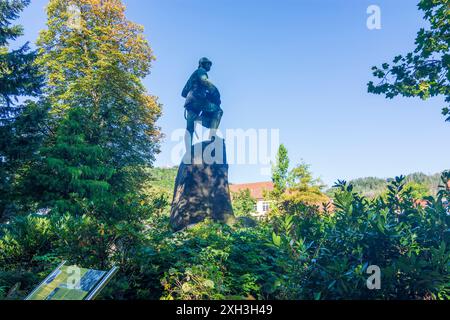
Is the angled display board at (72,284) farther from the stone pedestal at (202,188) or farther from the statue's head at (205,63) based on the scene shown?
the statue's head at (205,63)

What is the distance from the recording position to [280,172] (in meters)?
26.9

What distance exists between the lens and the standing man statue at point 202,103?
12641 millimetres

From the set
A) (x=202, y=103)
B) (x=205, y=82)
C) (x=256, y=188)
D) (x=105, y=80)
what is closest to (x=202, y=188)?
(x=202, y=103)

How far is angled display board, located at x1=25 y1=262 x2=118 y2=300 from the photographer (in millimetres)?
3016

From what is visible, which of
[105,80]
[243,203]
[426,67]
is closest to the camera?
[426,67]

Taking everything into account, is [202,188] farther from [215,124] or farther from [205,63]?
[205,63]

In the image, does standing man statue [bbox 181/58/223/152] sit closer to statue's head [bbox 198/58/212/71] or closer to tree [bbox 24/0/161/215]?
statue's head [bbox 198/58/212/71]

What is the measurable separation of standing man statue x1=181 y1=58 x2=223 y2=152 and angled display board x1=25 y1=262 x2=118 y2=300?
925cm

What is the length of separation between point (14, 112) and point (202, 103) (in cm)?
810

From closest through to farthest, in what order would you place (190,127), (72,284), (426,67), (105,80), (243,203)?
(72,284) → (426,67) → (190,127) → (105,80) → (243,203)

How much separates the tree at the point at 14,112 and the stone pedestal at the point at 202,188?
5.94m

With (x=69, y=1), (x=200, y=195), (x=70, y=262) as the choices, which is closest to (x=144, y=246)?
(x=70, y=262)

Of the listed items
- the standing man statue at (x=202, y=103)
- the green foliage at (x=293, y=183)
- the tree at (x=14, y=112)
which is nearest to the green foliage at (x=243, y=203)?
the green foliage at (x=293, y=183)

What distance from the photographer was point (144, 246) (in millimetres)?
4750
